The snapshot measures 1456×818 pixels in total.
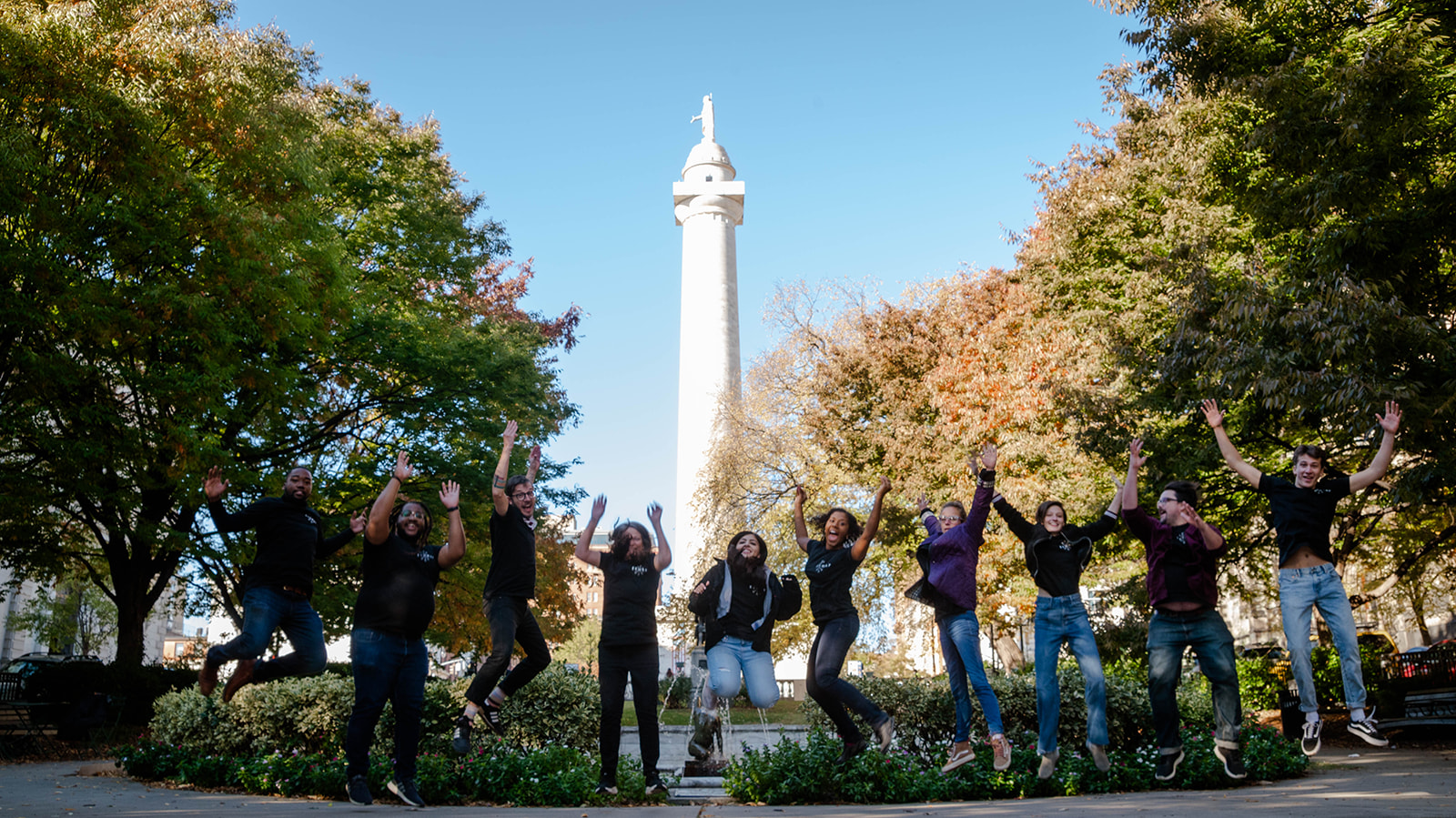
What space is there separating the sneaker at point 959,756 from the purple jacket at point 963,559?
40.4 inches

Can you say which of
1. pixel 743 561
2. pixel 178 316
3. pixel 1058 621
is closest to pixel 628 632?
pixel 743 561

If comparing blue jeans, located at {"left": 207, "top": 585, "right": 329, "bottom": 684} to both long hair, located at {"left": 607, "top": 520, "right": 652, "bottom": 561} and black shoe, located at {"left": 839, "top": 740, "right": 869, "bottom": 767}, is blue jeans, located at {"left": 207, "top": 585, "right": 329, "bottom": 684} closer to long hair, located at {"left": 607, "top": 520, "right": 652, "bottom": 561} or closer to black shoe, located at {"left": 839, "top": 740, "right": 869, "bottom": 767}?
long hair, located at {"left": 607, "top": 520, "right": 652, "bottom": 561}

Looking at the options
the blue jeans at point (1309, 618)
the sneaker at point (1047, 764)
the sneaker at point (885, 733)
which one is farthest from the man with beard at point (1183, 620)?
the sneaker at point (885, 733)

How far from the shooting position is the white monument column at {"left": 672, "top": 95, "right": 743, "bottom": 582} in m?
33.4

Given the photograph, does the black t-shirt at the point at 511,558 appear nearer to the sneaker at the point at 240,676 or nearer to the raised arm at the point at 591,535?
the raised arm at the point at 591,535

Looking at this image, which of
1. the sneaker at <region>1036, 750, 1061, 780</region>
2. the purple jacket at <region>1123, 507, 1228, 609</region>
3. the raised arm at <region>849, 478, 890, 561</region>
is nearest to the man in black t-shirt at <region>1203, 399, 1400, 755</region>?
the purple jacket at <region>1123, 507, 1228, 609</region>

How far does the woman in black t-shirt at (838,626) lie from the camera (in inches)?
316

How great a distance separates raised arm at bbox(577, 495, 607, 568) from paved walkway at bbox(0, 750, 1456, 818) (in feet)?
5.89

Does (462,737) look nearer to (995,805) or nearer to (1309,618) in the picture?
(995,805)

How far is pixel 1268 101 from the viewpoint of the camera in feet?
41.5

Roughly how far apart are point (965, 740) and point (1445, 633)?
32465mm

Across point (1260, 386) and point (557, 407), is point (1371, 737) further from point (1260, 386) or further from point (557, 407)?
point (557, 407)

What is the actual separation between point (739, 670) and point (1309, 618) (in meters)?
4.05

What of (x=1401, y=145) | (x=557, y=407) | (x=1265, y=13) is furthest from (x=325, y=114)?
(x=1401, y=145)
